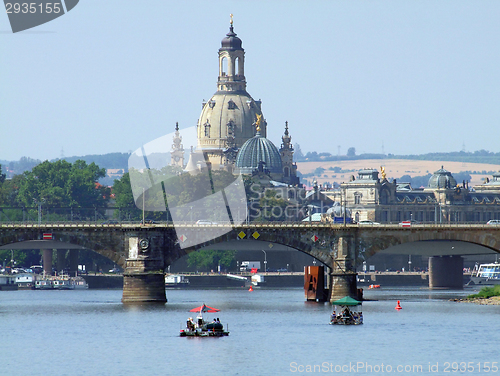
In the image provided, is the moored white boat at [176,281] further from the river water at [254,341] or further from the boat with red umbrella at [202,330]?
the boat with red umbrella at [202,330]

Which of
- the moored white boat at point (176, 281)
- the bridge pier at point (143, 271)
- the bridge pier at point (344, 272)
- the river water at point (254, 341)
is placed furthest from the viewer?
the moored white boat at point (176, 281)

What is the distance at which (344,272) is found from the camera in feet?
422

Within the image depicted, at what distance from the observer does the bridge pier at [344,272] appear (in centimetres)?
12794

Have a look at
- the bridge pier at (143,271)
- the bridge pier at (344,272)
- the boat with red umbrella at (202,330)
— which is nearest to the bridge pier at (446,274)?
the bridge pier at (344,272)

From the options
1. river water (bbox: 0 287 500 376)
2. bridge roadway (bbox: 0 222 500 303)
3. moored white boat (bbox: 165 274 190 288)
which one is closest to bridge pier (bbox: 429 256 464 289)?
moored white boat (bbox: 165 274 190 288)

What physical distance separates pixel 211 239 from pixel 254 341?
39.0 meters

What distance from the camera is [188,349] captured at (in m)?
87.8

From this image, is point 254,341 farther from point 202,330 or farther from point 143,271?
point 143,271

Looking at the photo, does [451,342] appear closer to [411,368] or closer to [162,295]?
[411,368]

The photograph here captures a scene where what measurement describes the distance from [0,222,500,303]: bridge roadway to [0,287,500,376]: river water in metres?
3.76

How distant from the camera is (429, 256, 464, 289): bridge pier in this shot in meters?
182

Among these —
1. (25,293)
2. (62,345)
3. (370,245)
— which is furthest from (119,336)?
(25,293)

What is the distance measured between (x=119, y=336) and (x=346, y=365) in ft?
75.7

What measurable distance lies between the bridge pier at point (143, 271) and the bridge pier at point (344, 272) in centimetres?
1745
